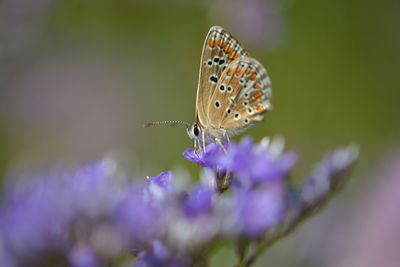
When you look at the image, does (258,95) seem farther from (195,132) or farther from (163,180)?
(163,180)

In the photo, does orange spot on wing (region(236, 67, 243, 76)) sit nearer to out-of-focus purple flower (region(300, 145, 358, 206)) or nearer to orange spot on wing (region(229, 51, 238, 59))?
orange spot on wing (region(229, 51, 238, 59))

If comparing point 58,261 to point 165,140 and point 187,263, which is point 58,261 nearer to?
point 187,263

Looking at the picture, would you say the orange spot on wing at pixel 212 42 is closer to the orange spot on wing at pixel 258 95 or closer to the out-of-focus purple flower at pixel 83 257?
the orange spot on wing at pixel 258 95

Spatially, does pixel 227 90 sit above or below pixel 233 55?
below

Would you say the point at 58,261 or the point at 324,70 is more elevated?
the point at 324,70

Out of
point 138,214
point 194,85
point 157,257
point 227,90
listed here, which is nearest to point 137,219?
point 138,214

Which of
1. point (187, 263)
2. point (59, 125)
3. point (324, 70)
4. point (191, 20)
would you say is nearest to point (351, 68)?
point (324, 70)

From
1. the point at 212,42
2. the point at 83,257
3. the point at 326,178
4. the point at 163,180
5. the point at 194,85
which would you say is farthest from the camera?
the point at 194,85
